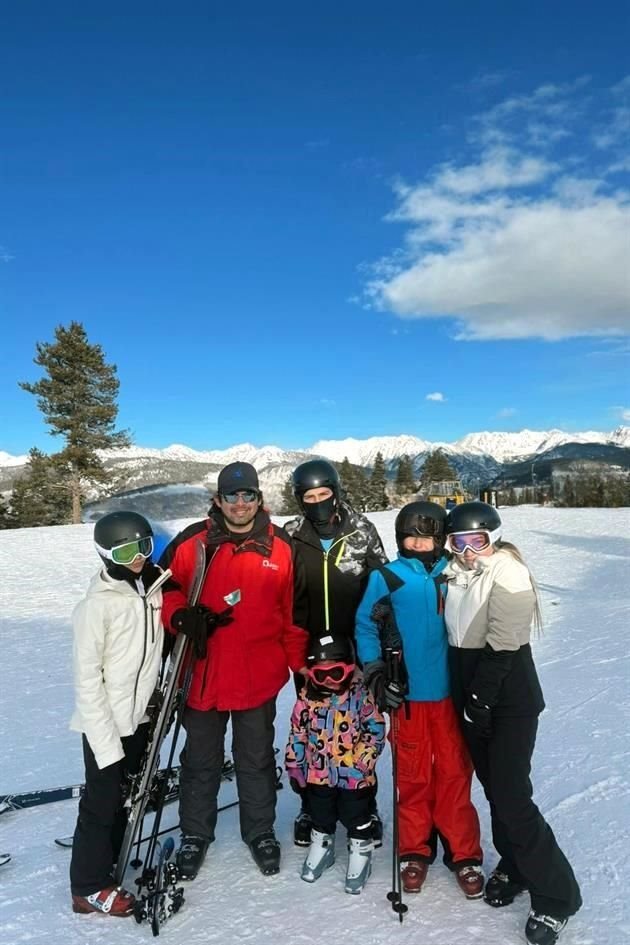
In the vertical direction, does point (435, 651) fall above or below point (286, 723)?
above

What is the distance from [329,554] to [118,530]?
1166 millimetres

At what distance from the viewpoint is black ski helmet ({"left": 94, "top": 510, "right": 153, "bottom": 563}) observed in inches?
125

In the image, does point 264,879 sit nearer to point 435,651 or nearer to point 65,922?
point 65,922

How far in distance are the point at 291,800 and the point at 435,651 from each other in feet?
6.25

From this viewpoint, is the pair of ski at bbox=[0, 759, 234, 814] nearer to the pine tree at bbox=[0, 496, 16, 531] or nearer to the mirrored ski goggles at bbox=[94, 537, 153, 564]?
the mirrored ski goggles at bbox=[94, 537, 153, 564]

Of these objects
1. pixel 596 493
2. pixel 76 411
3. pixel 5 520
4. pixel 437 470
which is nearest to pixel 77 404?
pixel 76 411

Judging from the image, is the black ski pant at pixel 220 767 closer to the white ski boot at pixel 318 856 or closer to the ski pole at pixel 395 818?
the white ski boot at pixel 318 856

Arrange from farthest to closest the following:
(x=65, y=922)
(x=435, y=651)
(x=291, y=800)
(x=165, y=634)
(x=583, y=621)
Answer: (x=583, y=621) → (x=291, y=800) → (x=165, y=634) → (x=435, y=651) → (x=65, y=922)

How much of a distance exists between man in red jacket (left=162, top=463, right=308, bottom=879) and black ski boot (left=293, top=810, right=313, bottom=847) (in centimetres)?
24

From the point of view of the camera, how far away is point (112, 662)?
311cm

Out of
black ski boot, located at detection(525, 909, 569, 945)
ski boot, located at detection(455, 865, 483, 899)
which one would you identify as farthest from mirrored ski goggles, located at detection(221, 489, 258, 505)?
black ski boot, located at detection(525, 909, 569, 945)

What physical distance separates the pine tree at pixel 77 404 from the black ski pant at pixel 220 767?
3017cm

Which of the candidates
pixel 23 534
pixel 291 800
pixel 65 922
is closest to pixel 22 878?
pixel 65 922

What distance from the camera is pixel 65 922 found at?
305cm
